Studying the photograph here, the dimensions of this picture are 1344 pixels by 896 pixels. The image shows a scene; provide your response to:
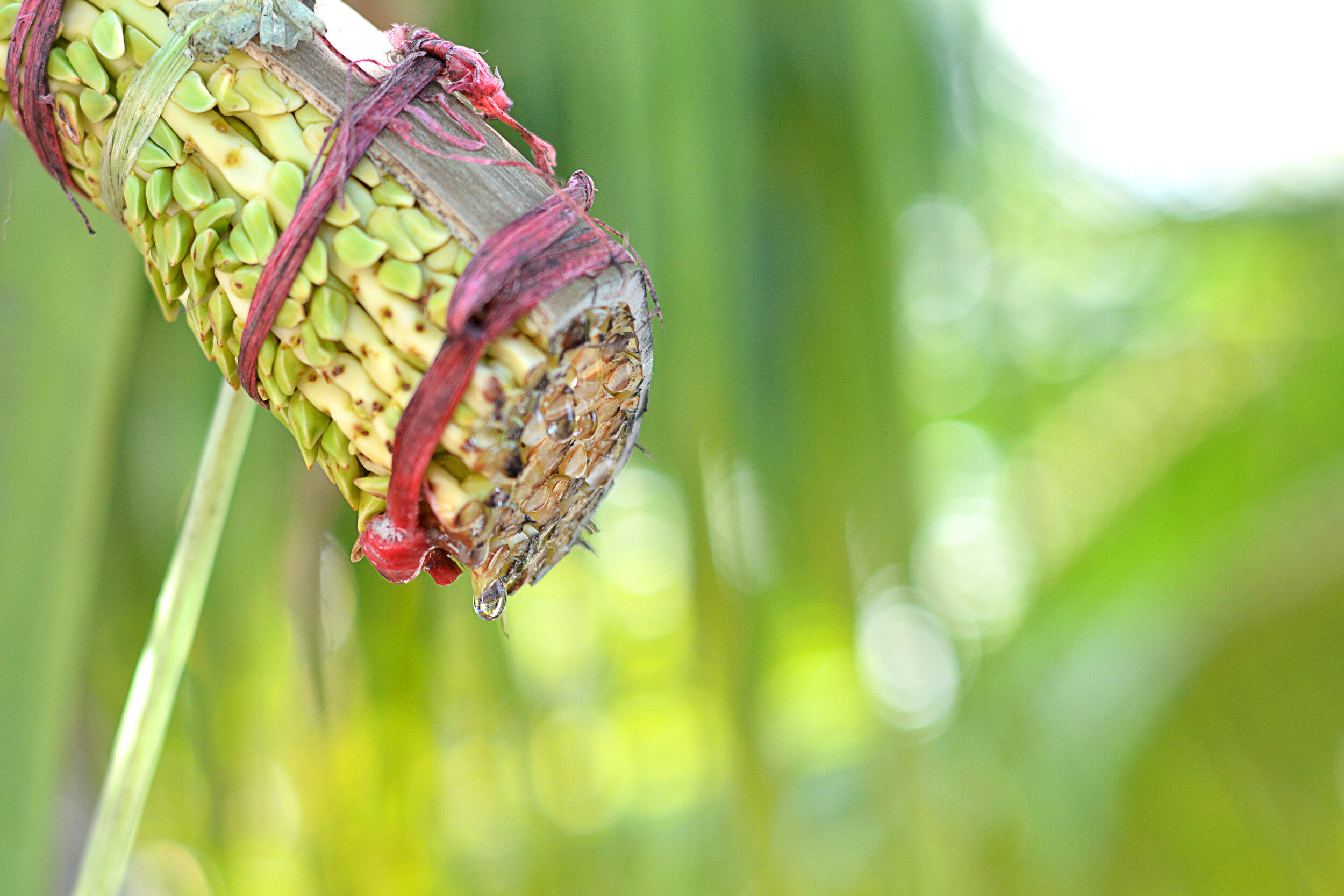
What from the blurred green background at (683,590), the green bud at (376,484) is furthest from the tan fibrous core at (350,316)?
the blurred green background at (683,590)

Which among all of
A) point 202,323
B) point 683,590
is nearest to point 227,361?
point 202,323

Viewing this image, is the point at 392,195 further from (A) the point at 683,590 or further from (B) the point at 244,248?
(A) the point at 683,590

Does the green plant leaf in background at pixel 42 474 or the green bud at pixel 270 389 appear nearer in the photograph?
the green bud at pixel 270 389

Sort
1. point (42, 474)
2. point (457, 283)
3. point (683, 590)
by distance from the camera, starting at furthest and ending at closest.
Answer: point (683, 590) → point (42, 474) → point (457, 283)

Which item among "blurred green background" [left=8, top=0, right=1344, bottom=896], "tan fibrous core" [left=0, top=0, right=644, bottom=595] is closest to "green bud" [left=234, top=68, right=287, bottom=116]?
"tan fibrous core" [left=0, top=0, right=644, bottom=595]

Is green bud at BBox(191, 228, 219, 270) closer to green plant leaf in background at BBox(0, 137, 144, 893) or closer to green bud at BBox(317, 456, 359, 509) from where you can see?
green bud at BBox(317, 456, 359, 509)

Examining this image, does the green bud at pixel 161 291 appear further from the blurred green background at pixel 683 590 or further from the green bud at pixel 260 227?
the blurred green background at pixel 683 590

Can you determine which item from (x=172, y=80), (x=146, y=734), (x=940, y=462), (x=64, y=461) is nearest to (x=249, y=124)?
(x=172, y=80)
